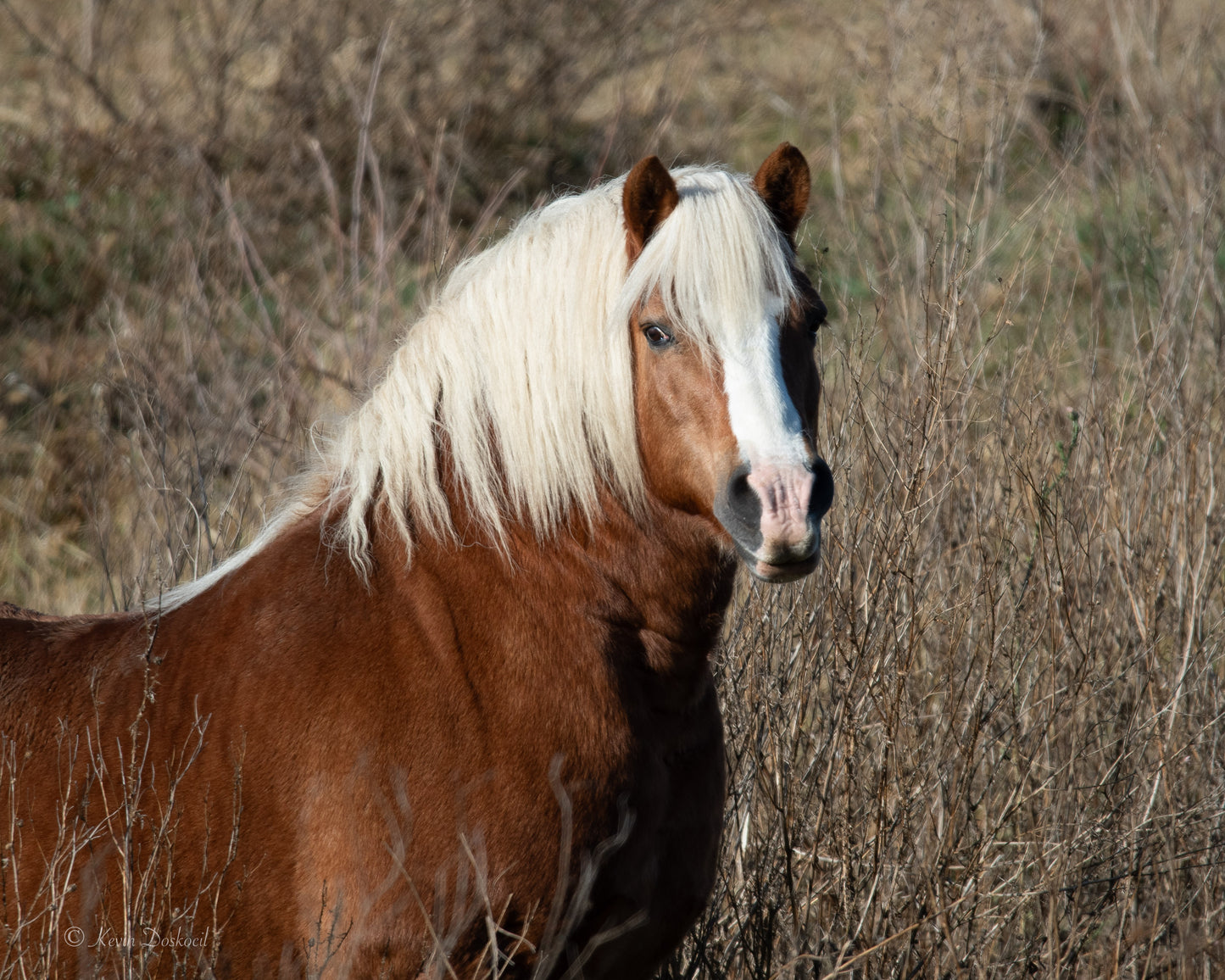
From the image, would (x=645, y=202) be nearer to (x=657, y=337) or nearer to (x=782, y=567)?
(x=657, y=337)

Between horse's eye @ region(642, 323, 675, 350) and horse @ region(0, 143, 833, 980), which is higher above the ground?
horse's eye @ region(642, 323, 675, 350)

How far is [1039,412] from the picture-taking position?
3.02 metres

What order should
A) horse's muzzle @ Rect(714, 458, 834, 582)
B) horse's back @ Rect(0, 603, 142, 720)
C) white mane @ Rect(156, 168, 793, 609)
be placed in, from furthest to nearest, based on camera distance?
horse's back @ Rect(0, 603, 142, 720)
white mane @ Rect(156, 168, 793, 609)
horse's muzzle @ Rect(714, 458, 834, 582)

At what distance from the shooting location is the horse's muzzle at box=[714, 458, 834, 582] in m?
1.75

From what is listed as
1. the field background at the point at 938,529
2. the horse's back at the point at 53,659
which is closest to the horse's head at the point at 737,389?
the field background at the point at 938,529

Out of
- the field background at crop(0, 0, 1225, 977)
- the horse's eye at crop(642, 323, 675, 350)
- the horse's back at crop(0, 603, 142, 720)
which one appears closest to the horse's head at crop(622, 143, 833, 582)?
the horse's eye at crop(642, 323, 675, 350)

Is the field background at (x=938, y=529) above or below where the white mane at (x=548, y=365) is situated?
below

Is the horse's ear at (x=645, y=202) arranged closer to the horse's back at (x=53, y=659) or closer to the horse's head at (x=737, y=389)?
the horse's head at (x=737, y=389)

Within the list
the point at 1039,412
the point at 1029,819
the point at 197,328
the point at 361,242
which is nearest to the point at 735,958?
the point at 1029,819

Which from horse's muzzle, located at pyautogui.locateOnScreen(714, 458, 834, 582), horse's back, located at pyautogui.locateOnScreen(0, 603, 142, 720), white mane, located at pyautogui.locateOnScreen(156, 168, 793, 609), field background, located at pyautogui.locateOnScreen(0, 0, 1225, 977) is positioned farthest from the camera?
field background, located at pyautogui.locateOnScreen(0, 0, 1225, 977)

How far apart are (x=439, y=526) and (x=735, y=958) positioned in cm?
158

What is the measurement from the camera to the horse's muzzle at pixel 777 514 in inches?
69.1

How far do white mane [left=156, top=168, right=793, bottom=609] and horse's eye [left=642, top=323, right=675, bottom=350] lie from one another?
0.03 m

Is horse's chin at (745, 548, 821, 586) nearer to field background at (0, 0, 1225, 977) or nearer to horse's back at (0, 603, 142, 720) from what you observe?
field background at (0, 0, 1225, 977)
